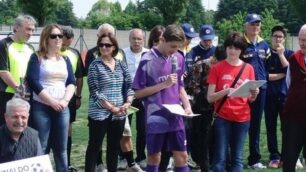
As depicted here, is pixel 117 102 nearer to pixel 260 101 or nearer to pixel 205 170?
pixel 205 170

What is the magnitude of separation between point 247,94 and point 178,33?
1248 millimetres

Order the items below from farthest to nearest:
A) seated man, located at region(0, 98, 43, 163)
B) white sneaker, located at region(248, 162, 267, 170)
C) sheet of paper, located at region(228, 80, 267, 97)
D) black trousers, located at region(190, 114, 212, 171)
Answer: white sneaker, located at region(248, 162, 267, 170) < black trousers, located at region(190, 114, 212, 171) < sheet of paper, located at region(228, 80, 267, 97) < seated man, located at region(0, 98, 43, 163)

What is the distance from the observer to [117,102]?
727 cm

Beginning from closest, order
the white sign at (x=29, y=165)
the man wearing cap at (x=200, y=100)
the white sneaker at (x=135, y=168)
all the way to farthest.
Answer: the white sign at (x=29, y=165)
the man wearing cap at (x=200, y=100)
the white sneaker at (x=135, y=168)

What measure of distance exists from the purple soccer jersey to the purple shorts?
0.19 ft

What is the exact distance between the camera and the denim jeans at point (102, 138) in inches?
286

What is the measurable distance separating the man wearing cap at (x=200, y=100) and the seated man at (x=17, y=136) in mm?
2897

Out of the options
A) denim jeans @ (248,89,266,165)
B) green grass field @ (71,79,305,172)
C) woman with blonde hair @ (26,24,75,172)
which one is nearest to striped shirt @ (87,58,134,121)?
woman with blonde hair @ (26,24,75,172)

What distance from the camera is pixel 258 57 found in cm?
850

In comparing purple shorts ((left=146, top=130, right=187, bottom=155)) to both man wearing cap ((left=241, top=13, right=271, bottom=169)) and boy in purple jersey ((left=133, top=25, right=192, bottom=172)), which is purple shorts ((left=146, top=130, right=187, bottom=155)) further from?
man wearing cap ((left=241, top=13, right=271, bottom=169))

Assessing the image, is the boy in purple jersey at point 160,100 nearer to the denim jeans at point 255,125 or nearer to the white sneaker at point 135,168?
the white sneaker at point 135,168

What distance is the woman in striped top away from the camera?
7219 millimetres

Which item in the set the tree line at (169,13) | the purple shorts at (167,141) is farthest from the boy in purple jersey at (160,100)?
the tree line at (169,13)

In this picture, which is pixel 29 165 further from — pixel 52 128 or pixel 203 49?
pixel 203 49
